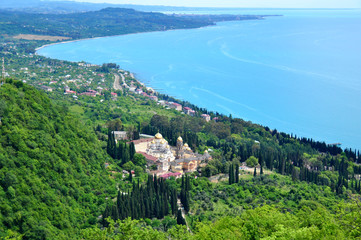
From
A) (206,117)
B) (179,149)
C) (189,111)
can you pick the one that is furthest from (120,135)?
(189,111)

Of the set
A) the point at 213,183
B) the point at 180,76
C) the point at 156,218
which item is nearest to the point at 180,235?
the point at 156,218

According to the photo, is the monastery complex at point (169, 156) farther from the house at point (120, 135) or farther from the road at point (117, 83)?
the road at point (117, 83)

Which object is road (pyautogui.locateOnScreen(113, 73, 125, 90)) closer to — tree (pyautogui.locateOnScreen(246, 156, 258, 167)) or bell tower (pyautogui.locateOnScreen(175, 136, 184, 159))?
bell tower (pyautogui.locateOnScreen(175, 136, 184, 159))

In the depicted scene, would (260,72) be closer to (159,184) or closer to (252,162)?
(252,162)

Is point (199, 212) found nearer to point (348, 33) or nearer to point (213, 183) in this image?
point (213, 183)

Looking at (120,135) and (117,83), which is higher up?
(120,135)

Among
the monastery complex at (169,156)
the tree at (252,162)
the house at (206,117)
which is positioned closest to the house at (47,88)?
the house at (206,117)
